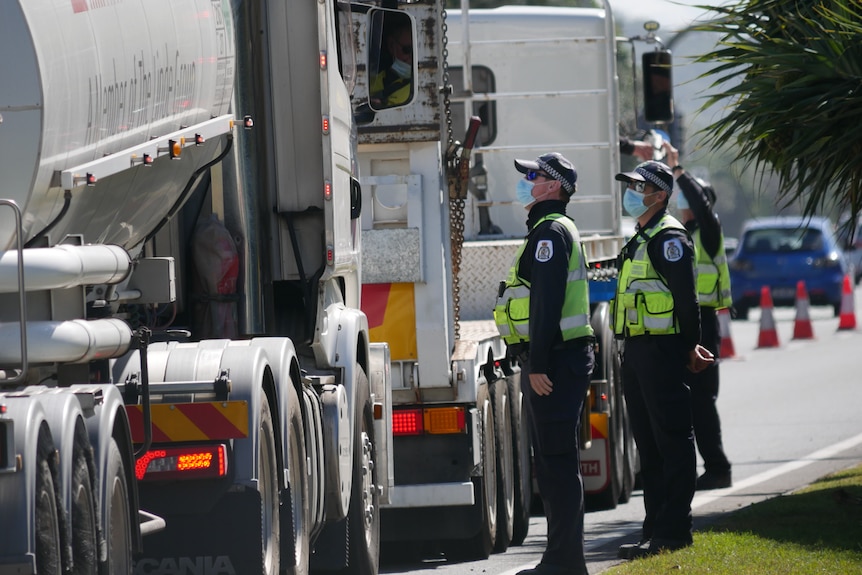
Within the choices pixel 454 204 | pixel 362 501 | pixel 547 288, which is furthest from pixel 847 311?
pixel 547 288

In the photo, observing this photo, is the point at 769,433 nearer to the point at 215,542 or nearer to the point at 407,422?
the point at 407,422

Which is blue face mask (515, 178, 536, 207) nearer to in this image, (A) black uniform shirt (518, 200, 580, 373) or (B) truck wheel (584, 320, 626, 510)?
(A) black uniform shirt (518, 200, 580, 373)

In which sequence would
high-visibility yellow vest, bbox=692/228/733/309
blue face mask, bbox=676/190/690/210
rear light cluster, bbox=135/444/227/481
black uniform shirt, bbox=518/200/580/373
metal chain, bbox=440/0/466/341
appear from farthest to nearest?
1. blue face mask, bbox=676/190/690/210
2. high-visibility yellow vest, bbox=692/228/733/309
3. metal chain, bbox=440/0/466/341
4. black uniform shirt, bbox=518/200/580/373
5. rear light cluster, bbox=135/444/227/481

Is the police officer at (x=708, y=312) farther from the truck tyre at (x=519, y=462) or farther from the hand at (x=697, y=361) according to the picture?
the hand at (x=697, y=361)

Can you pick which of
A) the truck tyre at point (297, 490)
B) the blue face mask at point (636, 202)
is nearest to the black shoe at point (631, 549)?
the blue face mask at point (636, 202)

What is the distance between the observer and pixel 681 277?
867 centimetres

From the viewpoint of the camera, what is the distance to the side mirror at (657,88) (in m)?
13.5

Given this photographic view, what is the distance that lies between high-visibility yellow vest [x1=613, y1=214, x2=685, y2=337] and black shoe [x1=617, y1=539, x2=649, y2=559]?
1053 mm

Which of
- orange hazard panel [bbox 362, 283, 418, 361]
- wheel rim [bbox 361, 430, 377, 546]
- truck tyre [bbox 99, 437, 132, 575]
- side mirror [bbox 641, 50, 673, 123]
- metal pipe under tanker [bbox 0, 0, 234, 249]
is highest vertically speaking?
side mirror [bbox 641, 50, 673, 123]

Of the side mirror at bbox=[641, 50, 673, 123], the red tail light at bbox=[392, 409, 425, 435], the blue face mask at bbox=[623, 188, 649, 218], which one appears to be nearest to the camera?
the blue face mask at bbox=[623, 188, 649, 218]

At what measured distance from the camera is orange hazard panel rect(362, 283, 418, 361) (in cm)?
916

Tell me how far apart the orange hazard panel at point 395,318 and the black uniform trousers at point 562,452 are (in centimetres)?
146

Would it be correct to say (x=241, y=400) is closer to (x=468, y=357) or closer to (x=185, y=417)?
(x=185, y=417)

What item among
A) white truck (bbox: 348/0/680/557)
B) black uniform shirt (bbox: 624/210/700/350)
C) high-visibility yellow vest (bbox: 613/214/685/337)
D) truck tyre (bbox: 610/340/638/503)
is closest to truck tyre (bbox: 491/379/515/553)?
white truck (bbox: 348/0/680/557)
